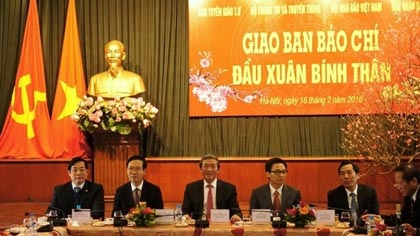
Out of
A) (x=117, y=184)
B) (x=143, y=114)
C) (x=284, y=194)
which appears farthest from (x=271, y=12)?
(x=284, y=194)

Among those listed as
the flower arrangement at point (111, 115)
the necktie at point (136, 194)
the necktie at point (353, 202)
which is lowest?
the necktie at point (353, 202)

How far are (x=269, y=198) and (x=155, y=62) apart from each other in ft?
13.1

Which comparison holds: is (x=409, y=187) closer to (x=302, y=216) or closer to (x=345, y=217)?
(x=345, y=217)

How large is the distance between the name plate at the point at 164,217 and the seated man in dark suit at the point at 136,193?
0.82 metres

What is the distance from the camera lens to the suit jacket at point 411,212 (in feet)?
13.8

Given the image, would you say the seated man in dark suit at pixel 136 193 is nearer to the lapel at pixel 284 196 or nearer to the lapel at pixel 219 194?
the lapel at pixel 219 194

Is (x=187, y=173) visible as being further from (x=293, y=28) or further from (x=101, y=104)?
(x=293, y=28)

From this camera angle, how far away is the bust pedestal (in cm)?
770

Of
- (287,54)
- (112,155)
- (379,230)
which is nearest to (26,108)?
(112,155)

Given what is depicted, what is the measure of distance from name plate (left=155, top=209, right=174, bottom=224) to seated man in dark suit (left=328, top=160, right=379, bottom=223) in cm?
129

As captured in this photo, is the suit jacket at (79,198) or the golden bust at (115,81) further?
the golden bust at (115,81)

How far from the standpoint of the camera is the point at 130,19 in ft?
28.3

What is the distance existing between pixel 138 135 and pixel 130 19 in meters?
1.72

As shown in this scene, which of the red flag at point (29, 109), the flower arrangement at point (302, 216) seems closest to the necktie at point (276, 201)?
the flower arrangement at point (302, 216)
